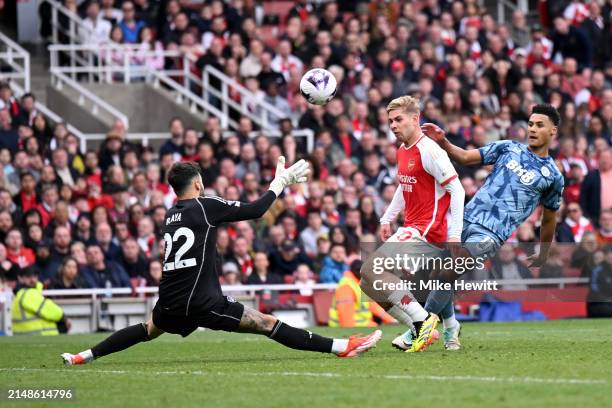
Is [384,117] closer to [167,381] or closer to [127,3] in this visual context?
[127,3]

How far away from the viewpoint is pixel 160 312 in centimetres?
1168

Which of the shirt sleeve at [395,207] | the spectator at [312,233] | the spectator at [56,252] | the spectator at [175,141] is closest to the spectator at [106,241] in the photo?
the spectator at [56,252]

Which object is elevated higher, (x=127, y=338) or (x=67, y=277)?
(x=127, y=338)

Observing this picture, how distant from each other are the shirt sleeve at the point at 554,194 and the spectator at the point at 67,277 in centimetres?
874

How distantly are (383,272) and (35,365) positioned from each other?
10.7 ft

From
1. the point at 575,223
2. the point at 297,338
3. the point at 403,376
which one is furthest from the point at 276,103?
the point at 403,376

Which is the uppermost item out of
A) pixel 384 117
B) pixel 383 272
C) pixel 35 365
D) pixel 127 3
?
pixel 127 3

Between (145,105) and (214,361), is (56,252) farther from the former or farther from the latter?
(214,361)

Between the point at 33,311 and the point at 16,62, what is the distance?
788cm

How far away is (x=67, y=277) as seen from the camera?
1997 centimetres

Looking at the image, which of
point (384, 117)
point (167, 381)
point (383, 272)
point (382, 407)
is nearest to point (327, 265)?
point (384, 117)

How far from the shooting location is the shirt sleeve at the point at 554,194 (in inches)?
519

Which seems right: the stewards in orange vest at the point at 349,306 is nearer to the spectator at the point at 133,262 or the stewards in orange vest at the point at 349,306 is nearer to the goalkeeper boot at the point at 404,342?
the spectator at the point at 133,262

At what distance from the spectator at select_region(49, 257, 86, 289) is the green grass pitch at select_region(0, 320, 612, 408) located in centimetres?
464
